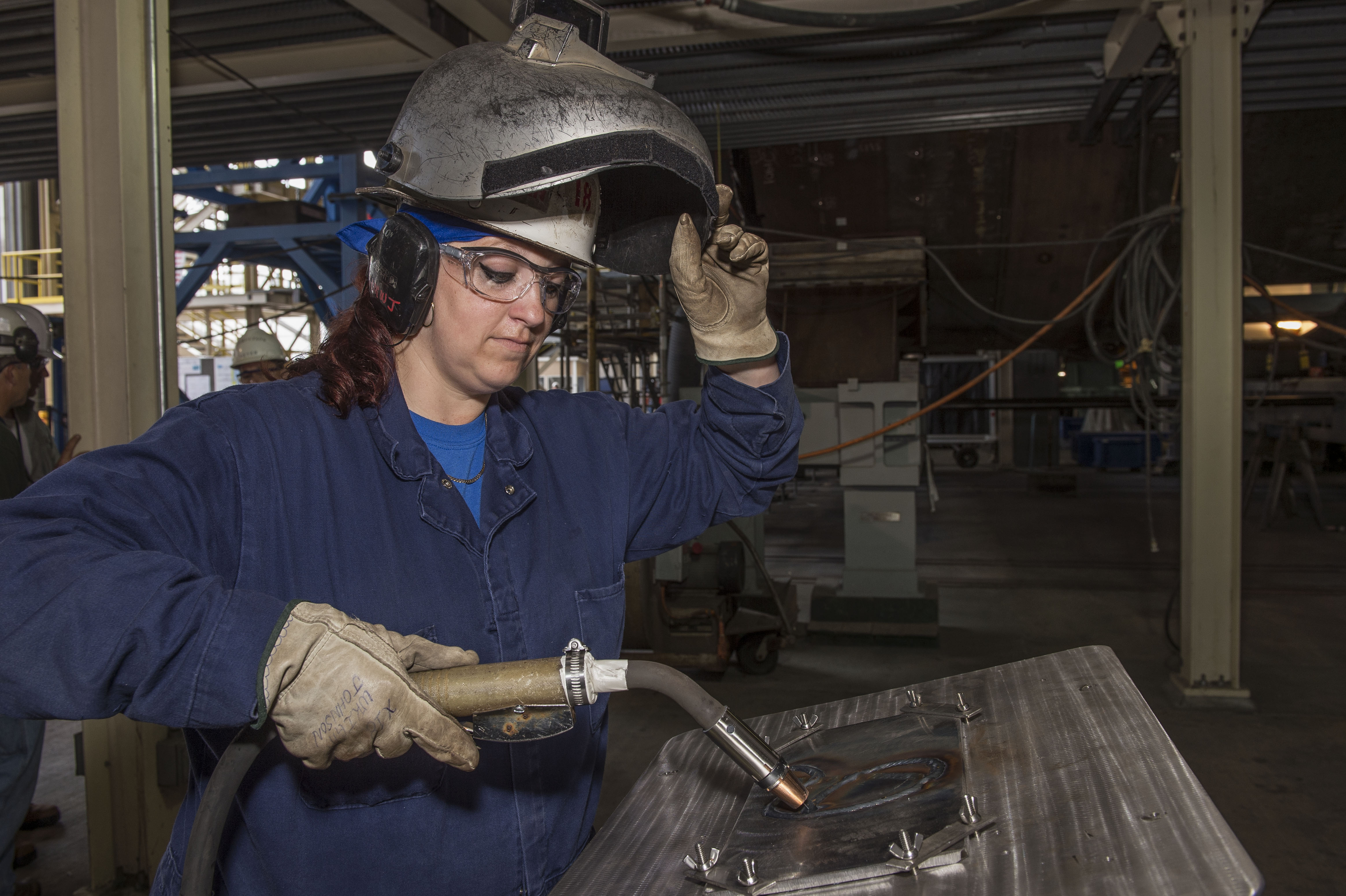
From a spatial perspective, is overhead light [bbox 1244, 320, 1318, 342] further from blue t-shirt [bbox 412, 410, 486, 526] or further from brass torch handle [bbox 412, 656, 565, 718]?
brass torch handle [bbox 412, 656, 565, 718]

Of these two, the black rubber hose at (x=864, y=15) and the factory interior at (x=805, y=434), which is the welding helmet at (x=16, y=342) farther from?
the black rubber hose at (x=864, y=15)

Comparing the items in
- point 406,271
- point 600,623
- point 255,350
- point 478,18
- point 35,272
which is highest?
point 35,272

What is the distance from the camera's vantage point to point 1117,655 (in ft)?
12.8

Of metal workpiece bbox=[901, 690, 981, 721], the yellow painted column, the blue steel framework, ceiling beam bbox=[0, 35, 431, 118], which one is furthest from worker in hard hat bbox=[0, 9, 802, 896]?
the blue steel framework

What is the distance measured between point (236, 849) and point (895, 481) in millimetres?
3711

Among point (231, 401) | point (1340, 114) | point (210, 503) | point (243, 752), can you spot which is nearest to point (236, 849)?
point (243, 752)

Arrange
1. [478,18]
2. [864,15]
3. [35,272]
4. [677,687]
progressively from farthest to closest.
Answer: [35,272], [478,18], [864,15], [677,687]

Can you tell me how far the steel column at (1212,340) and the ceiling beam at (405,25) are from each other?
2.92m

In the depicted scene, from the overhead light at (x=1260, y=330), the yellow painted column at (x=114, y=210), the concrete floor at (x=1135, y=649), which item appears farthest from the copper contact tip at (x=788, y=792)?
the overhead light at (x=1260, y=330)

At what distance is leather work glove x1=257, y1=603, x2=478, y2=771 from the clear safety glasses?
0.51m

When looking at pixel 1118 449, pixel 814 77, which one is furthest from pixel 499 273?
pixel 1118 449

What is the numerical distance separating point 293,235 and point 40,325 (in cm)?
328

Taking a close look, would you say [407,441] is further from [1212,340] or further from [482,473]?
[1212,340]

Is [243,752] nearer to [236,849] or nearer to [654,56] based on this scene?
[236,849]
